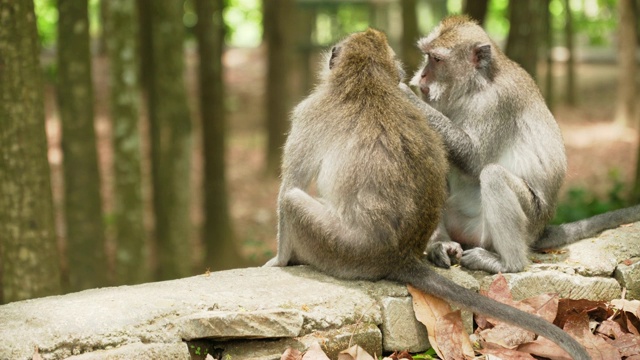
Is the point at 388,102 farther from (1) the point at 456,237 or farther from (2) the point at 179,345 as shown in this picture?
(2) the point at 179,345

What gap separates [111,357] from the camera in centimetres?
393

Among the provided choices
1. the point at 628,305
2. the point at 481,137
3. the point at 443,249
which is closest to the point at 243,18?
the point at 481,137

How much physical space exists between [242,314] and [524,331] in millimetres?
1553

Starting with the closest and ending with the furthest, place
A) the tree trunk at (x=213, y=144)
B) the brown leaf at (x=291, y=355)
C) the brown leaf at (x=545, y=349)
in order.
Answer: the brown leaf at (x=291, y=355), the brown leaf at (x=545, y=349), the tree trunk at (x=213, y=144)

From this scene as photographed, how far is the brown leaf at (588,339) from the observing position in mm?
4375

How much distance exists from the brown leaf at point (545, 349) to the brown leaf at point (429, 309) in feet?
1.50

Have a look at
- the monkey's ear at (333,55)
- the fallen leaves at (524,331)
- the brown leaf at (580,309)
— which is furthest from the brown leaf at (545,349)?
the monkey's ear at (333,55)

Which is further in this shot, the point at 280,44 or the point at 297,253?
the point at 280,44

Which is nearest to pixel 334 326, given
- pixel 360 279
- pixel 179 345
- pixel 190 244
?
pixel 360 279

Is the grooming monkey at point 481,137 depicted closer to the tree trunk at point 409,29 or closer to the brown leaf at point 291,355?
the brown leaf at point 291,355

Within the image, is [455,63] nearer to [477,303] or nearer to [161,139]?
[477,303]

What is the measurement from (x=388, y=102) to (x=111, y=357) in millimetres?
2085

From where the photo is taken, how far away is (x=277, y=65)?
14.9m

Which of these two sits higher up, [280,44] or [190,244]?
[280,44]
